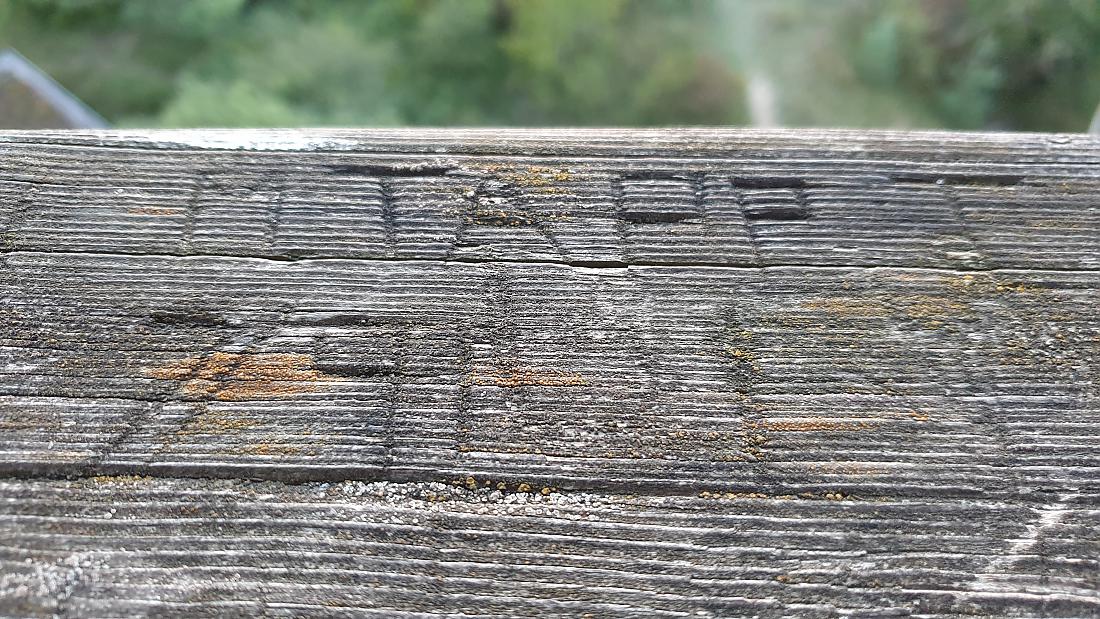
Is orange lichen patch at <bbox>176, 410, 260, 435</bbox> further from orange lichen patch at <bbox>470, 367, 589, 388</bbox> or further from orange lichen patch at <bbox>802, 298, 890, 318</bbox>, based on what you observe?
orange lichen patch at <bbox>802, 298, 890, 318</bbox>

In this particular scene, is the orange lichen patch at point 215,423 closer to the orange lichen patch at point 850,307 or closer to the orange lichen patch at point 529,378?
the orange lichen patch at point 529,378

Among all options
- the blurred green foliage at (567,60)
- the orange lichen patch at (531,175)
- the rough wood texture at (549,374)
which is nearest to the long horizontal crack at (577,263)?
the rough wood texture at (549,374)

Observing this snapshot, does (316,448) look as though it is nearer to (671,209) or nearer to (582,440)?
(582,440)

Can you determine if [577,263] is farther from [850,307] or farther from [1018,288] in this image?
[1018,288]

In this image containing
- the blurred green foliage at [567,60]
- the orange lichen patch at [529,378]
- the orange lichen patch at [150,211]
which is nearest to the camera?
the orange lichen patch at [529,378]

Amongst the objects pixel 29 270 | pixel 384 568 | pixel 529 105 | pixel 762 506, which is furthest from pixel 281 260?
pixel 529 105

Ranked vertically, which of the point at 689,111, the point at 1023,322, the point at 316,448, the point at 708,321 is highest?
the point at 689,111
